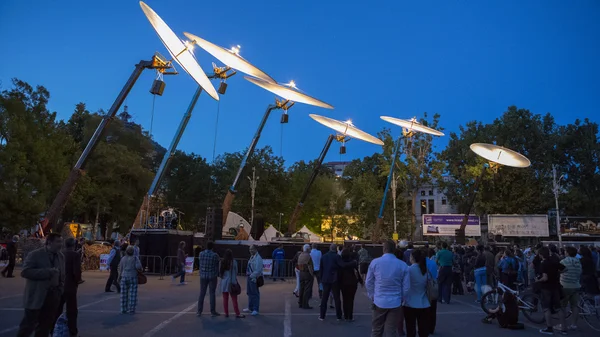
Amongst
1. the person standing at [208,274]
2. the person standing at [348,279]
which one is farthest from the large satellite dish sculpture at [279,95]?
the person standing at [348,279]

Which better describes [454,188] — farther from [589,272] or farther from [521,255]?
[589,272]

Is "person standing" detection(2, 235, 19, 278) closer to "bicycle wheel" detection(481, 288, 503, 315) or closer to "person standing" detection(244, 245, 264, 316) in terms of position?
"person standing" detection(244, 245, 264, 316)

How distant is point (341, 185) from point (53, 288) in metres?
57.5

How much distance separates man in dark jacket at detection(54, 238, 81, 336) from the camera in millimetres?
7238

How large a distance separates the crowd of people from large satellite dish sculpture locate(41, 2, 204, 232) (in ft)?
25.2

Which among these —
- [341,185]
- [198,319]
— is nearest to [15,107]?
[198,319]

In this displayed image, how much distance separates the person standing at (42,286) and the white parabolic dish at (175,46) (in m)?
12.9

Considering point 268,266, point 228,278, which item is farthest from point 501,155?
point 228,278

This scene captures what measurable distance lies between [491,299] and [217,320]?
688 centimetres

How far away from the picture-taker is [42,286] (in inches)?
231

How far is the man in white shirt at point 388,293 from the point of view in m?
6.02

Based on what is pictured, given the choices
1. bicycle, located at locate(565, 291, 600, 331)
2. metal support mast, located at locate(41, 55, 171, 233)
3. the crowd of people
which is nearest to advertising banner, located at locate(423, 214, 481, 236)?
the crowd of people

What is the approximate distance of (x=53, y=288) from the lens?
605cm

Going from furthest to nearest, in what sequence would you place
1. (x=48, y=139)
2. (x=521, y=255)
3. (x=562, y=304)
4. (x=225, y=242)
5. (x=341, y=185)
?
(x=341, y=185)
(x=48, y=139)
(x=225, y=242)
(x=521, y=255)
(x=562, y=304)
